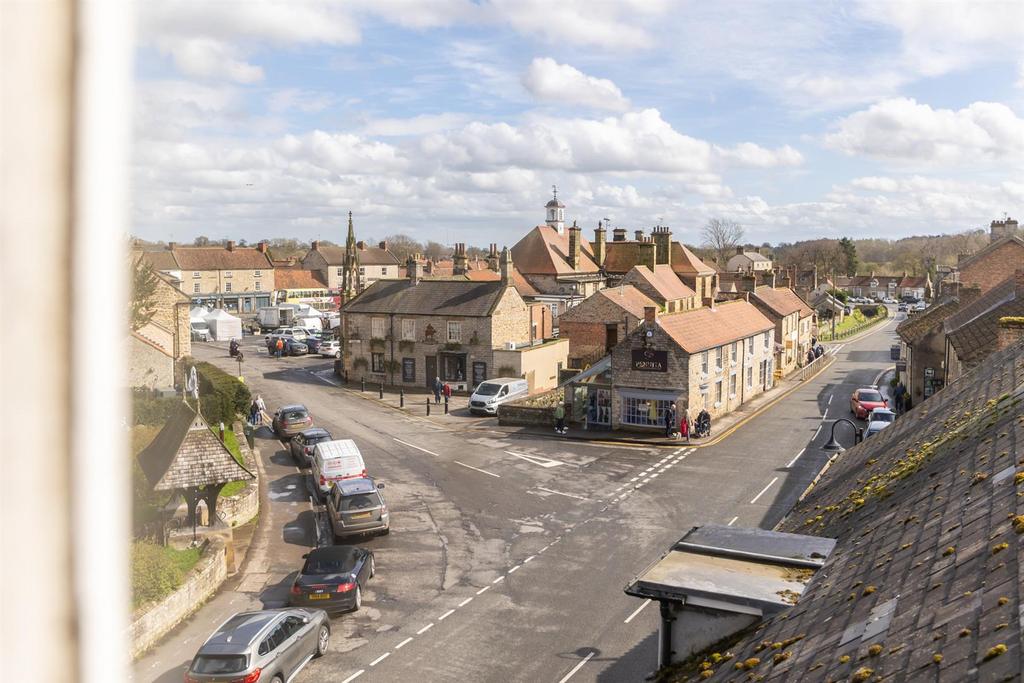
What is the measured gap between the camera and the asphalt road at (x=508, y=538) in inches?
547

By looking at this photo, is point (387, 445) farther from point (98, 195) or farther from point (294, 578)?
point (98, 195)

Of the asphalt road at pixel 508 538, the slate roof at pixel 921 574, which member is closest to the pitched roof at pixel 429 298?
the asphalt road at pixel 508 538

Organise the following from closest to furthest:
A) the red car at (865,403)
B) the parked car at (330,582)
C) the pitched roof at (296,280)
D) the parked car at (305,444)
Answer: the parked car at (330,582) → the parked car at (305,444) → the red car at (865,403) → the pitched roof at (296,280)

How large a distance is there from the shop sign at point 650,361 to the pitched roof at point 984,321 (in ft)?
33.1

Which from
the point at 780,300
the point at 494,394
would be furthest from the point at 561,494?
the point at 780,300

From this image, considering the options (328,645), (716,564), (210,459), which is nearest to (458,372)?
(210,459)

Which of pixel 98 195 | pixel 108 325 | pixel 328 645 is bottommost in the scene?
pixel 328 645

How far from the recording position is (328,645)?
569 inches

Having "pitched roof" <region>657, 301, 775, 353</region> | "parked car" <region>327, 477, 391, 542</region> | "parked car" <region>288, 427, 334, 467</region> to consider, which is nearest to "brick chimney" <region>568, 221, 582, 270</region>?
"pitched roof" <region>657, 301, 775, 353</region>

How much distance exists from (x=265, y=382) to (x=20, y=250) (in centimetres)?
4593

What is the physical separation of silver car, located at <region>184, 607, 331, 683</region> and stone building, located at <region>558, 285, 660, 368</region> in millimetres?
31655

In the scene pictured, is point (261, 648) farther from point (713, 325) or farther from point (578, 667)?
point (713, 325)

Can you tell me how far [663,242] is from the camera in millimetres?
60344

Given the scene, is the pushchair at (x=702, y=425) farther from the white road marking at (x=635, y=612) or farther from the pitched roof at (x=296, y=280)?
the pitched roof at (x=296, y=280)
